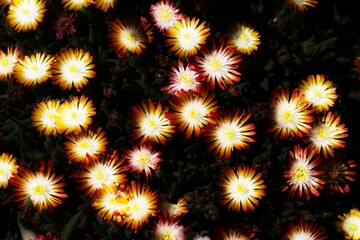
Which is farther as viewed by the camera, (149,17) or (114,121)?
(149,17)

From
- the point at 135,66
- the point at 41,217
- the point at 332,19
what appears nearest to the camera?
the point at 41,217

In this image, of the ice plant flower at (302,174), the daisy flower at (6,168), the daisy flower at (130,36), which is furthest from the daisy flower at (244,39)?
the daisy flower at (6,168)

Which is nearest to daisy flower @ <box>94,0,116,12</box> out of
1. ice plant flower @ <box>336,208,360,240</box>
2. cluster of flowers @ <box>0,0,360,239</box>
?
cluster of flowers @ <box>0,0,360,239</box>

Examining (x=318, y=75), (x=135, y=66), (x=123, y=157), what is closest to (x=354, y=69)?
(x=318, y=75)

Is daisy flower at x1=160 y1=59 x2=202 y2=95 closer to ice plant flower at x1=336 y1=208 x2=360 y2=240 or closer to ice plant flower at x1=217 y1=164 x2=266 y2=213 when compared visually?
ice plant flower at x1=217 y1=164 x2=266 y2=213

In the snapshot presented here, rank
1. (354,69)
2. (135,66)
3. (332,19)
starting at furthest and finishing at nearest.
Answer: (332,19) < (354,69) < (135,66)

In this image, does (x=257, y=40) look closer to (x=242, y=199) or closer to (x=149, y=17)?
(x=149, y=17)
